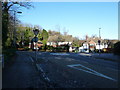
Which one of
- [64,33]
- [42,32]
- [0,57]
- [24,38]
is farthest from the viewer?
[64,33]

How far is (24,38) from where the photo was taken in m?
78.7

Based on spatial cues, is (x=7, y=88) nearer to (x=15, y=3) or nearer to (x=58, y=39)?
(x=15, y=3)

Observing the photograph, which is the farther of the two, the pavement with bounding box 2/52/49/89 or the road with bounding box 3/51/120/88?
the road with bounding box 3/51/120/88

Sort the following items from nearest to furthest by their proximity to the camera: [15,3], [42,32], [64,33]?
[15,3]
[42,32]
[64,33]

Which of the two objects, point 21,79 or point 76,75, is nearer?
point 21,79

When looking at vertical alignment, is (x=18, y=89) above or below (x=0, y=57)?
below

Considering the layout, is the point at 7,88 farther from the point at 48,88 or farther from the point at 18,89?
the point at 48,88

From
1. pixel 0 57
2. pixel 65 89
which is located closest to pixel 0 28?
pixel 0 57

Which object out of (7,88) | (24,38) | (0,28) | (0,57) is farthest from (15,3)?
(24,38)

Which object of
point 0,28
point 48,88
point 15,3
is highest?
point 15,3

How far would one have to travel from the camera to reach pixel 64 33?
92.6 meters

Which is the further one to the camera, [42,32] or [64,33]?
[64,33]

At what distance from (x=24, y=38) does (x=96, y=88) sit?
75.3 m

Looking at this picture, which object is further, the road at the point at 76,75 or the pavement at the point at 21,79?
the road at the point at 76,75
